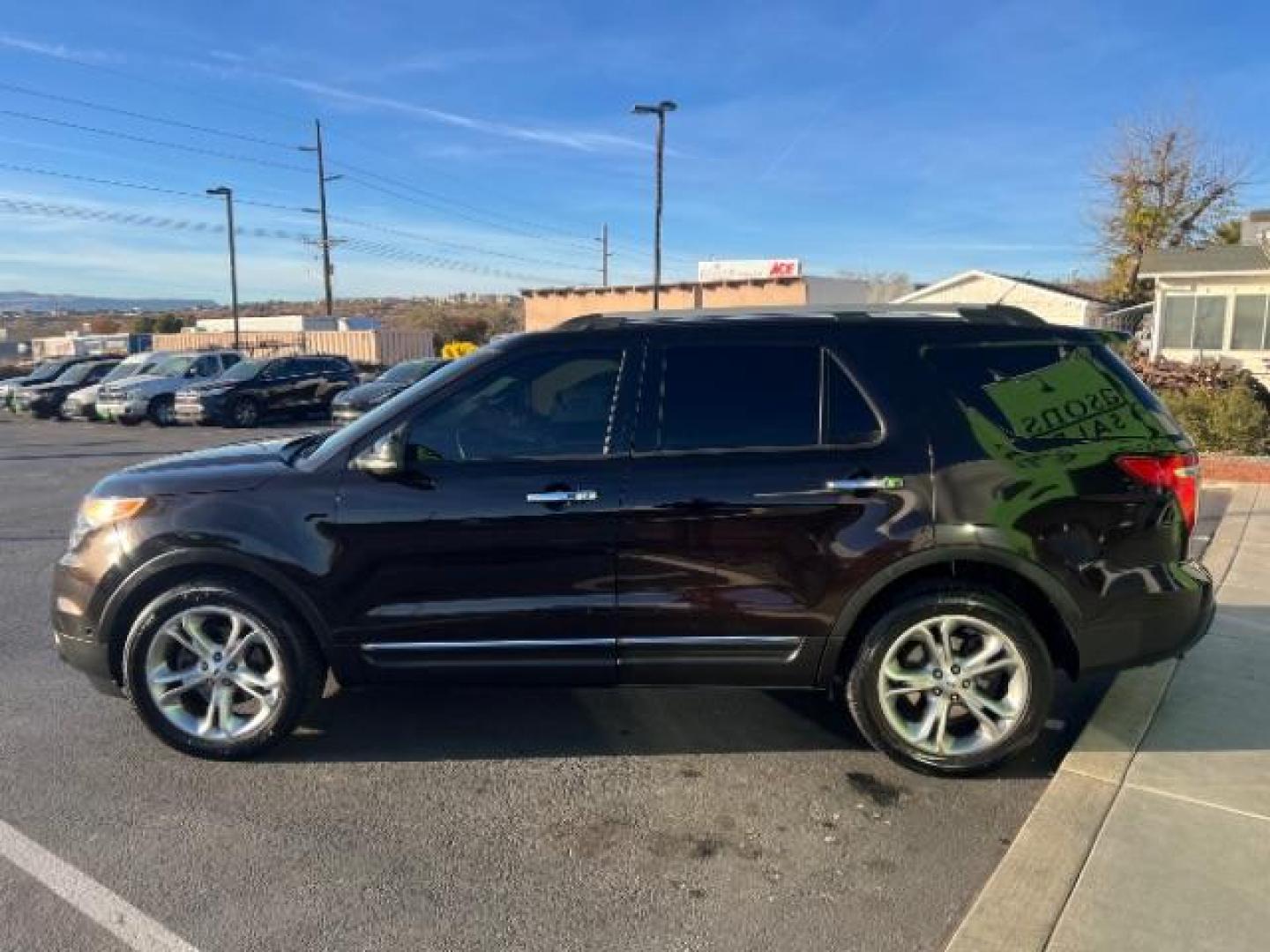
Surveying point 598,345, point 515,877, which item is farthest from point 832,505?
point 515,877

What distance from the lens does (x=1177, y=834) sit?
3.11 m

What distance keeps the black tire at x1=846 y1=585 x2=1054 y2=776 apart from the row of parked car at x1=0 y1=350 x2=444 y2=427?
50.0ft

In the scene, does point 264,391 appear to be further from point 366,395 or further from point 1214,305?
point 1214,305

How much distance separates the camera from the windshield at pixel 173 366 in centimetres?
2319

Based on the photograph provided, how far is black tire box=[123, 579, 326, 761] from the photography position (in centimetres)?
368

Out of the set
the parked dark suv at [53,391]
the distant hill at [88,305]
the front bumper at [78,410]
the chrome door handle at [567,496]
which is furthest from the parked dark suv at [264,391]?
the distant hill at [88,305]

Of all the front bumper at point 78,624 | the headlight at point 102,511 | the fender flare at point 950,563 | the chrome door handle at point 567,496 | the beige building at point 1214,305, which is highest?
the beige building at point 1214,305

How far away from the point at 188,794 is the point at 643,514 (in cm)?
204

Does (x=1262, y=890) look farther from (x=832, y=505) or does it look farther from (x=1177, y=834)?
(x=832, y=505)

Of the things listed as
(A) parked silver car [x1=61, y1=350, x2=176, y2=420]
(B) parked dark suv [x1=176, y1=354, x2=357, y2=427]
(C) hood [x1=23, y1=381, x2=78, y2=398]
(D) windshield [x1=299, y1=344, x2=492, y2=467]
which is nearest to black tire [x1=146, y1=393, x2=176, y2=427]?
(B) parked dark suv [x1=176, y1=354, x2=357, y2=427]

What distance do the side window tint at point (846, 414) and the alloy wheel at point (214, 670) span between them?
237cm

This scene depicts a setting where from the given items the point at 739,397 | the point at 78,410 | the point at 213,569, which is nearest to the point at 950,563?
the point at 739,397

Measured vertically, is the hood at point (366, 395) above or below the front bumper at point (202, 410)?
above

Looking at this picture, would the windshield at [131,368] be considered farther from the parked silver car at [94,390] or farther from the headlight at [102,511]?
the headlight at [102,511]
